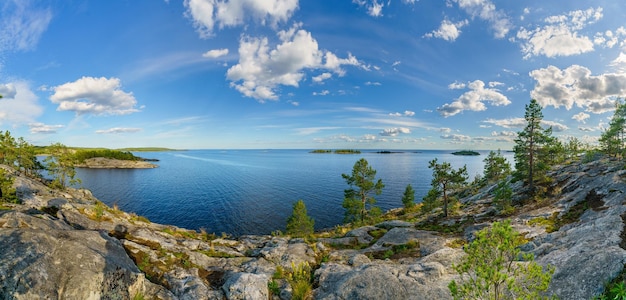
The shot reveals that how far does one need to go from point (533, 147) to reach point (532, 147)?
34 cm

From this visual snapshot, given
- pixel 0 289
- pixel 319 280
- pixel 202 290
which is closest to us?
pixel 0 289

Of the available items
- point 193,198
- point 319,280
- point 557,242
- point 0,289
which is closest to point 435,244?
point 557,242

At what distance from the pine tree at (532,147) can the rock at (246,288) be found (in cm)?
4757

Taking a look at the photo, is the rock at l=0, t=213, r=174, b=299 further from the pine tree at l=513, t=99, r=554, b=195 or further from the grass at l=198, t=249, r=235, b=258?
the pine tree at l=513, t=99, r=554, b=195

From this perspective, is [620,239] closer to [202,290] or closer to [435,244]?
[435,244]

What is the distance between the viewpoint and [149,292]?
41.3 feet

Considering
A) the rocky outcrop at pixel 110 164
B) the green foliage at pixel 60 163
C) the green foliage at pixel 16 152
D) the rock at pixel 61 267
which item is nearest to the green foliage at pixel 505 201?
the rock at pixel 61 267

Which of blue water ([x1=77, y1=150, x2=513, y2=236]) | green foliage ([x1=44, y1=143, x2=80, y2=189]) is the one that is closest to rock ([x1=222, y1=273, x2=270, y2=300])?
blue water ([x1=77, y1=150, x2=513, y2=236])

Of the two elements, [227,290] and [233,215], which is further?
[233,215]

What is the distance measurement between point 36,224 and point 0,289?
5289 millimetres

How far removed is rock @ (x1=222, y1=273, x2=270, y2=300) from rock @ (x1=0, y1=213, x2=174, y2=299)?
306 cm

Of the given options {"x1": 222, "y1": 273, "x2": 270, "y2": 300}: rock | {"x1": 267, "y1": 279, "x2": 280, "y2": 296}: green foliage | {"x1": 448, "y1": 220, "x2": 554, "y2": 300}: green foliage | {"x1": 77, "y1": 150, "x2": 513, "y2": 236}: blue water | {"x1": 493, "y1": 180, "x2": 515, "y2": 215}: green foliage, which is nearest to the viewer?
{"x1": 448, "y1": 220, "x2": 554, "y2": 300}: green foliage

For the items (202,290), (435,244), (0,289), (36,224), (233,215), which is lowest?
(233,215)

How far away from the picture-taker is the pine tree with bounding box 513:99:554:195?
39844mm
